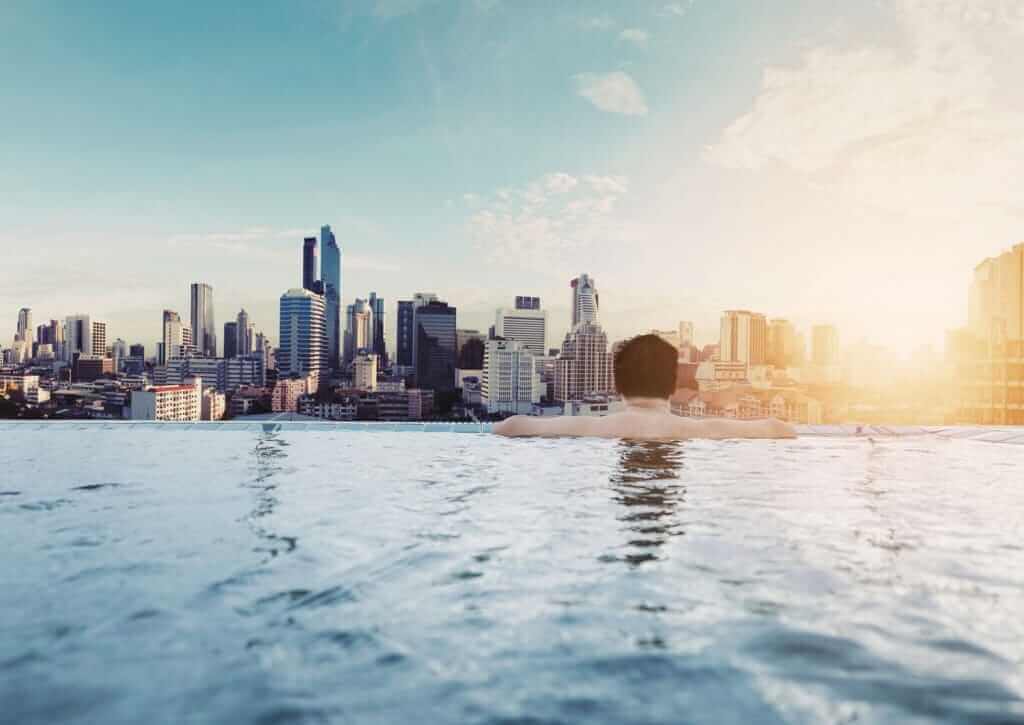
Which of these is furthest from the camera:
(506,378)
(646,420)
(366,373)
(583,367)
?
(366,373)

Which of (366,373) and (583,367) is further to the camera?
(366,373)

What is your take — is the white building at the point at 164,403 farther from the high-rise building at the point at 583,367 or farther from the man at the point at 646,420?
the man at the point at 646,420

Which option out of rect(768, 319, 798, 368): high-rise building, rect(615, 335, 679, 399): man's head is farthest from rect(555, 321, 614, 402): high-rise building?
rect(615, 335, 679, 399): man's head

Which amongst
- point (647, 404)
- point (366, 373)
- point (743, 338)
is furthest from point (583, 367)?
point (647, 404)

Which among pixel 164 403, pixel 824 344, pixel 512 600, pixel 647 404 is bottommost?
pixel 164 403

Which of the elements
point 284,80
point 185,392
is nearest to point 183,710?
point 284,80

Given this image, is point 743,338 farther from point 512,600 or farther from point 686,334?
point 512,600
